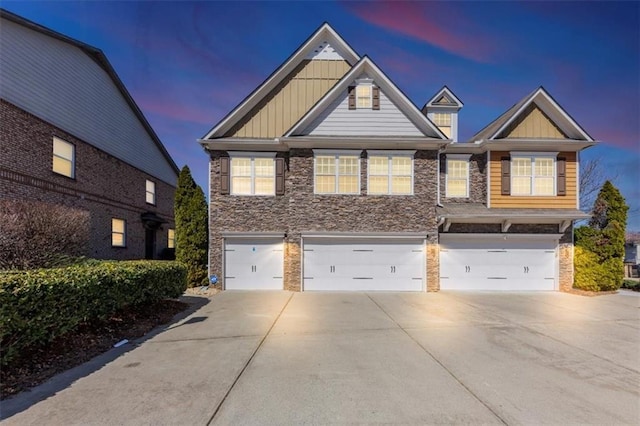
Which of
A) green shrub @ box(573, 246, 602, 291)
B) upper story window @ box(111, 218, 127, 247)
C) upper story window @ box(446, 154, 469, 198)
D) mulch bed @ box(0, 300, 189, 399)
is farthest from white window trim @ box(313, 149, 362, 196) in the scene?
upper story window @ box(111, 218, 127, 247)

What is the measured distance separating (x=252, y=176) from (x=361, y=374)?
403 inches

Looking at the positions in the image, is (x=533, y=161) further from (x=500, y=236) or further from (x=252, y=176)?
(x=252, y=176)

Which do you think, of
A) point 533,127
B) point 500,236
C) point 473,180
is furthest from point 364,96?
point 500,236

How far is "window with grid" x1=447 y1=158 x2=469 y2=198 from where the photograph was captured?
14250 millimetres

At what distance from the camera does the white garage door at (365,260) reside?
13.3 metres

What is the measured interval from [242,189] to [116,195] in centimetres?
797

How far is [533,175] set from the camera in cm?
1384

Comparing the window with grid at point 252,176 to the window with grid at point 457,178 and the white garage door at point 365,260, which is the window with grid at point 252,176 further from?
the window with grid at point 457,178

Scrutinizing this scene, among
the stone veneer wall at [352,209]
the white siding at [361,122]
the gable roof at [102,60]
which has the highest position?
the gable roof at [102,60]

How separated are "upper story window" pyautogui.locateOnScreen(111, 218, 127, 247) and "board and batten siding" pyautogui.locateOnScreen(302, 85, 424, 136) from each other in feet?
37.3

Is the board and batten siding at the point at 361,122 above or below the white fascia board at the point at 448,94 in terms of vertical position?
below

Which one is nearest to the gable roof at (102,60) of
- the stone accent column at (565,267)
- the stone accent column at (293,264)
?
the stone accent column at (293,264)

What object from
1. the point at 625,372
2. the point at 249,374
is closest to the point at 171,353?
the point at 249,374

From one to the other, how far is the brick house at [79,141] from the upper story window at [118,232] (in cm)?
5
